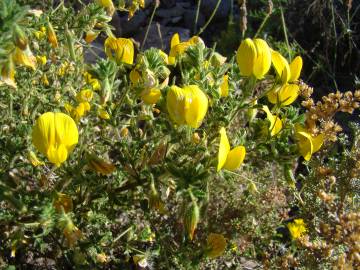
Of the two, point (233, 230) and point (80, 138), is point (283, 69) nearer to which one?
point (80, 138)

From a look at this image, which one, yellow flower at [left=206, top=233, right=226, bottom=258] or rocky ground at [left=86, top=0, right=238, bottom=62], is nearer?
yellow flower at [left=206, top=233, right=226, bottom=258]

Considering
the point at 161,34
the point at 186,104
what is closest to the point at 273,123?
the point at 186,104

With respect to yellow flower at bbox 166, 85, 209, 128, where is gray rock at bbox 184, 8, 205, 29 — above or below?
below

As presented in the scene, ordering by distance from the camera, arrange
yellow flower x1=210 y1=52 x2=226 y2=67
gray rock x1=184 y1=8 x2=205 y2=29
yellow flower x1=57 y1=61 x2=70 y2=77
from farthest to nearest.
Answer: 1. gray rock x1=184 y1=8 x2=205 y2=29
2. yellow flower x1=57 y1=61 x2=70 y2=77
3. yellow flower x1=210 y1=52 x2=226 y2=67

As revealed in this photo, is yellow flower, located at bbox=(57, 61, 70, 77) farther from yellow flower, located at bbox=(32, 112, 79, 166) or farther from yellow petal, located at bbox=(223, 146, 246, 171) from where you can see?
yellow petal, located at bbox=(223, 146, 246, 171)

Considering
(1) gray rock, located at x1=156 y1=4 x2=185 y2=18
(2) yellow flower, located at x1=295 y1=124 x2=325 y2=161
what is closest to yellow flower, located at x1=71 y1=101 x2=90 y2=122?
(2) yellow flower, located at x1=295 y1=124 x2=325 y2=161

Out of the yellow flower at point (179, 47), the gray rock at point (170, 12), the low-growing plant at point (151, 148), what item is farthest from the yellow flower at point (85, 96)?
the gray rock at point (170, 12)

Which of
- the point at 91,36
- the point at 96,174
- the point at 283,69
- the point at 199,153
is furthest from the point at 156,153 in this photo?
the point at 91,36
